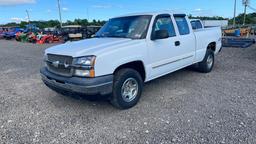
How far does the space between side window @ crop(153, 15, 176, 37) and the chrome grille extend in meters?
1.91

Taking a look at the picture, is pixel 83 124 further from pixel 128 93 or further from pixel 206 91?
pixel 206 91

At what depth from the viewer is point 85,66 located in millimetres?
3148

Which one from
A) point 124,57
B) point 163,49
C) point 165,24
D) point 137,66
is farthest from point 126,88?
point 165,24

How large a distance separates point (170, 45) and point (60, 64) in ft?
7.84

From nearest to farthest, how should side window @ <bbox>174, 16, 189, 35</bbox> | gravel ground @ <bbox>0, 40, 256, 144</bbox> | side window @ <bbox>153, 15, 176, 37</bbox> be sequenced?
gravel ground @ <bbox>0, 40, 256, 144</bbox> < side window @ <bbox>153, 15, 176, 37</bbox> < side window @ <bbox>174, 16, 189, 35</bbox>

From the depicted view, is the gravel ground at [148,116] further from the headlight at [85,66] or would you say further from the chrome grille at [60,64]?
the chrome grille at [60,64]

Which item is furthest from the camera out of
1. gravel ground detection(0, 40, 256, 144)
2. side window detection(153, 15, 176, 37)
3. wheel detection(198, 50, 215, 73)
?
wheel detection(198, 50, 215, 73)

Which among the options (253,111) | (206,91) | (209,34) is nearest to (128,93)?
(206,91)

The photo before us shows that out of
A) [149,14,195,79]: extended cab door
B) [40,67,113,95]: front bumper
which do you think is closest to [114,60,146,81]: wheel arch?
[149,14,195,79]: extended cab door

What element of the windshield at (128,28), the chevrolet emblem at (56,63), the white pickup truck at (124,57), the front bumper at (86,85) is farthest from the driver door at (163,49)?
the chevrolet emblem at (56,63)

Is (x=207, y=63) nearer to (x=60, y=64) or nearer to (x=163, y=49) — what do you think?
(x=163, y=49)

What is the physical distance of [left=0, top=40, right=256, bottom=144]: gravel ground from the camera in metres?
2.96

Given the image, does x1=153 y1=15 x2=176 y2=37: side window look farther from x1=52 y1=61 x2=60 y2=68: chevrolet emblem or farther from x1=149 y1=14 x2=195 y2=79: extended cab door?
x1=52 y1=61 x2=60 y2=68: chevrolet emblem

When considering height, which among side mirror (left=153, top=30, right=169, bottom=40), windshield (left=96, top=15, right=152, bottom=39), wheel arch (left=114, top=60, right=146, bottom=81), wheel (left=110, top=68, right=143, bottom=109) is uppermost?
windshield (left=96, top=15, right=152, bottom=39)
